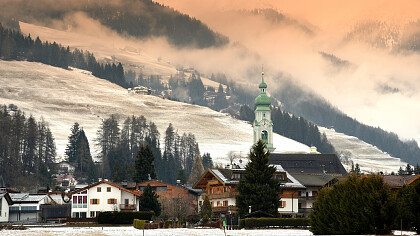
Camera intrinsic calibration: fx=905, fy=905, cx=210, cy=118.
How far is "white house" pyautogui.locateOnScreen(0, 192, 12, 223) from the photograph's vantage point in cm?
12469

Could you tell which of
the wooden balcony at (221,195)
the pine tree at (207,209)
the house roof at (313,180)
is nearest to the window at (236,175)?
the wooden balcony at (221,195)

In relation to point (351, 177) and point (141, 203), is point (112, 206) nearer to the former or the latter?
point (141, 203)

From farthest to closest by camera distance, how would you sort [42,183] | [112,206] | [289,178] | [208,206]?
[42,183] < [112,206] < [289,178] < [208,206]

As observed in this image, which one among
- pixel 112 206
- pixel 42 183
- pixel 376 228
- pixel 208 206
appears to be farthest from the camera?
pixel 42 183

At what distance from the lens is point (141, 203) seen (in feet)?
372

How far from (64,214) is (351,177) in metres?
76.0

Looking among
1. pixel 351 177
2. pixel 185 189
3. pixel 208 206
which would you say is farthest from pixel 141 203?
pixel 351 177

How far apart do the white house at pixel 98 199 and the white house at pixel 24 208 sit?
6.40m

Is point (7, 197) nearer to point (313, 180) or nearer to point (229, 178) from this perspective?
point (229, 178)

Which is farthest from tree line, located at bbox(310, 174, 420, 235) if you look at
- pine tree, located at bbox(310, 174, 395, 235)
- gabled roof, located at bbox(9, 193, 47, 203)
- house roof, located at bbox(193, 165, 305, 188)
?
gabled roof, located at bbox(9, 193, 47, 203)

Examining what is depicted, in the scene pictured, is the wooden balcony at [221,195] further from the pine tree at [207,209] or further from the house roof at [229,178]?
the pine tree at [207,209]

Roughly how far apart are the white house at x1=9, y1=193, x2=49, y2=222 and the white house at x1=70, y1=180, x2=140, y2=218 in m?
6.40

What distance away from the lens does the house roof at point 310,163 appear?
163m

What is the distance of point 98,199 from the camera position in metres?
129
